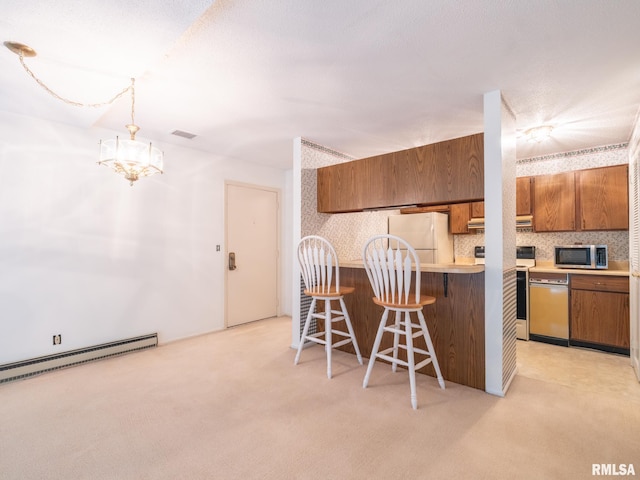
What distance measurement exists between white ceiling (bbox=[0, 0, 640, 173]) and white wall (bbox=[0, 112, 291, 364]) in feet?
1.57

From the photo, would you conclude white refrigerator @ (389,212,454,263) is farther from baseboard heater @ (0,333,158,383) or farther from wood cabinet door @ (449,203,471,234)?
baseboard heater @ (0,333,158,383)

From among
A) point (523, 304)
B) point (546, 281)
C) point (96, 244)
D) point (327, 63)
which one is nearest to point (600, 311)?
point (546, 281)

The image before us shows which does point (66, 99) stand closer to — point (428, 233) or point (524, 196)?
point (428, 233)

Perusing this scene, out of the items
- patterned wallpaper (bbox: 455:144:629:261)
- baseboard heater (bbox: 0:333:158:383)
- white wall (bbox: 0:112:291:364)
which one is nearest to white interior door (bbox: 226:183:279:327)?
white wall (bbox: 0:112:291:364)

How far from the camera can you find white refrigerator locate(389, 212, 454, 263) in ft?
13.7

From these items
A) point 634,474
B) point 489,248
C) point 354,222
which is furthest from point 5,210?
point 634,474

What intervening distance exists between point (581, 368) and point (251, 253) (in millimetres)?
3919

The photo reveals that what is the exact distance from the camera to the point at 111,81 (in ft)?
7.13

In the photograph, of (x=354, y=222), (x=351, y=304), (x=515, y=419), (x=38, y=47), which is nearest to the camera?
(x=38, y=47)

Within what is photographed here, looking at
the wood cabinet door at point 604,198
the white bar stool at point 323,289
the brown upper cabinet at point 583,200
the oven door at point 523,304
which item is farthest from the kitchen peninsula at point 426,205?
the wood cabinet door at point 604,198

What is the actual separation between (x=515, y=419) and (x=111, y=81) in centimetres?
353

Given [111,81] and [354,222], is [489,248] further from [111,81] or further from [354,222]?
[111,81]

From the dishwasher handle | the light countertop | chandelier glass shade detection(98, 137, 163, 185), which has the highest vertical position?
chandelier glass shade detection(98, 137, 163, 185)

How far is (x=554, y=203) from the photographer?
3811mm
